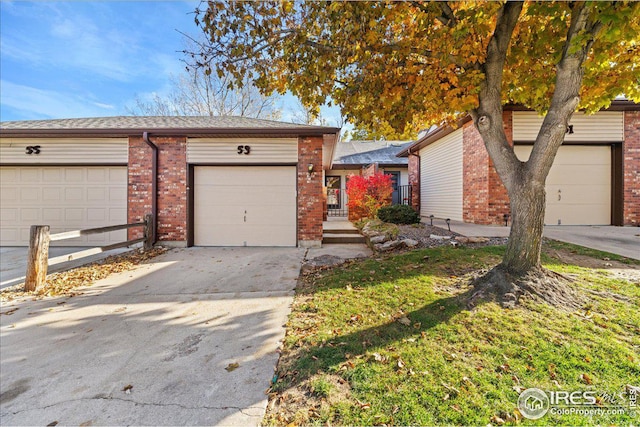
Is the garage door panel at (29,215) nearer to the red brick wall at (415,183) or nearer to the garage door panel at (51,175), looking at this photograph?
the garage door panel at (51,175)

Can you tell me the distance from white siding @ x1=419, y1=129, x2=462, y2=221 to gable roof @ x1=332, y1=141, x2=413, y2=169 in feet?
8.08

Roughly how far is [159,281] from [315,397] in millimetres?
4258

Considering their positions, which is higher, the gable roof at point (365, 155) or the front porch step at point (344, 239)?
the gable roof at point (365, 155)

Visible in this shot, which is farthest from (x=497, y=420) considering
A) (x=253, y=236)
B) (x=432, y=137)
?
(x=432, y=137)

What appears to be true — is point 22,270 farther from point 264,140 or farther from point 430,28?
point 430,28

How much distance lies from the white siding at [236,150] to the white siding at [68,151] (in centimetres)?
207

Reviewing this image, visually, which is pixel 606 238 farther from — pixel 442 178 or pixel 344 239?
pixel 344 239

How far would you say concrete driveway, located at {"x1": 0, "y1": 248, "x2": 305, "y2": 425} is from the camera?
Result: 6.77 ft

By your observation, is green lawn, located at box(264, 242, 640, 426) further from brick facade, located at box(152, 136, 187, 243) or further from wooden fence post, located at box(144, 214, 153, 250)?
wooden fence post, located at box(144, 214, 153, 250)

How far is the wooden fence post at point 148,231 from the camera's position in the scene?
24.8 feet

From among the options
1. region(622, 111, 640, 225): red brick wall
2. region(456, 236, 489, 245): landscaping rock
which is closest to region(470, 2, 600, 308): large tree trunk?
region(456, 236, 489, 245): landscaping rock

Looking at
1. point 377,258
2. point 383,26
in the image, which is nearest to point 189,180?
point 377,258

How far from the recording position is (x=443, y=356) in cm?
245

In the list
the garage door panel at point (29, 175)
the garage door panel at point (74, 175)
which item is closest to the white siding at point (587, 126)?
the garage door panel at point (74, 175)
